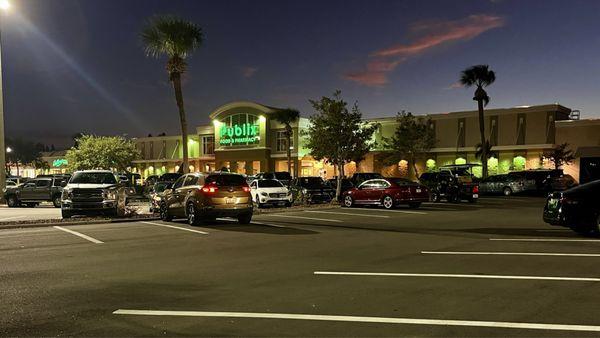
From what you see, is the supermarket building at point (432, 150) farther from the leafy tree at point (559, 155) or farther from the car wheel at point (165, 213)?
the car wheel at point (165, 213)

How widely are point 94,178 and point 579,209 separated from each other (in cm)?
1732

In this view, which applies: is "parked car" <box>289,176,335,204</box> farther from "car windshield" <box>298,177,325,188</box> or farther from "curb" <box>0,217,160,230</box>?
"curb" <box>0,217,160,230</box>

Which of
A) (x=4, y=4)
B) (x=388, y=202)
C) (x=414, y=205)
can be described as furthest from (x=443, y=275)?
(x=4, y=4)

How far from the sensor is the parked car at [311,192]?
28484mm

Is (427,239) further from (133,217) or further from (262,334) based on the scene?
(133,217)

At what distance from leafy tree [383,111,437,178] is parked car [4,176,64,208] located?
28.8 meters

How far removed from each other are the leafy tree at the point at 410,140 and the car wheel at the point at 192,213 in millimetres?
31133

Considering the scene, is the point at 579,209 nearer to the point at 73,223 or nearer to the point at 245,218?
the point at 245,218

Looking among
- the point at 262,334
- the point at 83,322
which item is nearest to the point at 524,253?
the point at 262,334

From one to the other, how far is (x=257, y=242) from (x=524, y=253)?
20.3ft

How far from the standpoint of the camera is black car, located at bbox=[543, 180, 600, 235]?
1282 centimetres

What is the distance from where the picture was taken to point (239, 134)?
195ft

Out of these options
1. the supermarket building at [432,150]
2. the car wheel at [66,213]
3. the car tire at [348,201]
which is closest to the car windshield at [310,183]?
the car tire at [348,201]

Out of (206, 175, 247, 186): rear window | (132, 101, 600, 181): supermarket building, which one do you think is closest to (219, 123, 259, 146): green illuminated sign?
(132, 101, 600, 181): supermarket building
